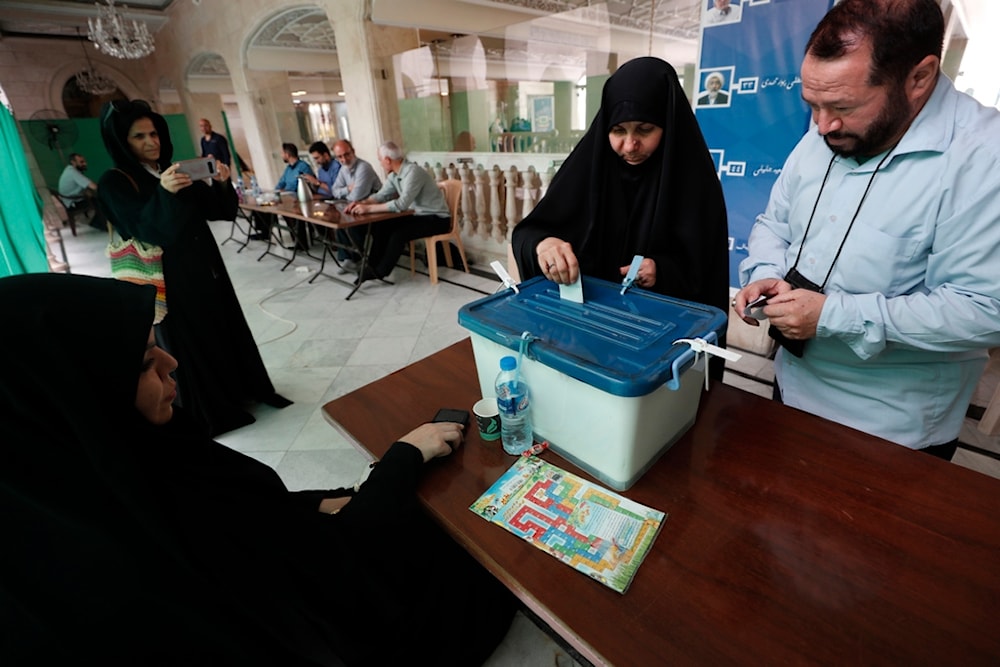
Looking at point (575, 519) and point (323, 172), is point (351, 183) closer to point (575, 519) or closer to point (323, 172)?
point (323, 172)

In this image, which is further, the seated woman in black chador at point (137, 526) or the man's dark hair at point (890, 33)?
the man's dark hair at point (890, 33)

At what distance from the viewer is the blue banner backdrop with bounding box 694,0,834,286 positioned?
2107 millimetres

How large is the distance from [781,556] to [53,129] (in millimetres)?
12978

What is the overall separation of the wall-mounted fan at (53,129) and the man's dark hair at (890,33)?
1274 centimetres

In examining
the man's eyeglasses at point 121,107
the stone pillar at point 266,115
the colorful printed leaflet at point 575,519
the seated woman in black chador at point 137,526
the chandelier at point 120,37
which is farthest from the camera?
the stone pillar at point 266,115

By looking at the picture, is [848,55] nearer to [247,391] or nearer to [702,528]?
[702,528]

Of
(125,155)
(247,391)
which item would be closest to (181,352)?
(247,391)

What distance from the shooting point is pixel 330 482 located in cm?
194

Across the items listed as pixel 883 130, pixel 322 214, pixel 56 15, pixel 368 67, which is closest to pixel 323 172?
pixel 368 67

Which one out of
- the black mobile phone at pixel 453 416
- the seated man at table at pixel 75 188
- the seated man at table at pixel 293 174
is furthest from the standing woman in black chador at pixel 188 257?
the seated man at table at pixel 75 188

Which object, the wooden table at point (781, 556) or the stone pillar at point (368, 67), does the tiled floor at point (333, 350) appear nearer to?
the wooden table at point (781, 556)

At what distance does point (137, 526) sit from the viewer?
1.93ft

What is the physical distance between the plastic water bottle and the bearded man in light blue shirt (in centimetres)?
58

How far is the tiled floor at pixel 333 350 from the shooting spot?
6.44ft
